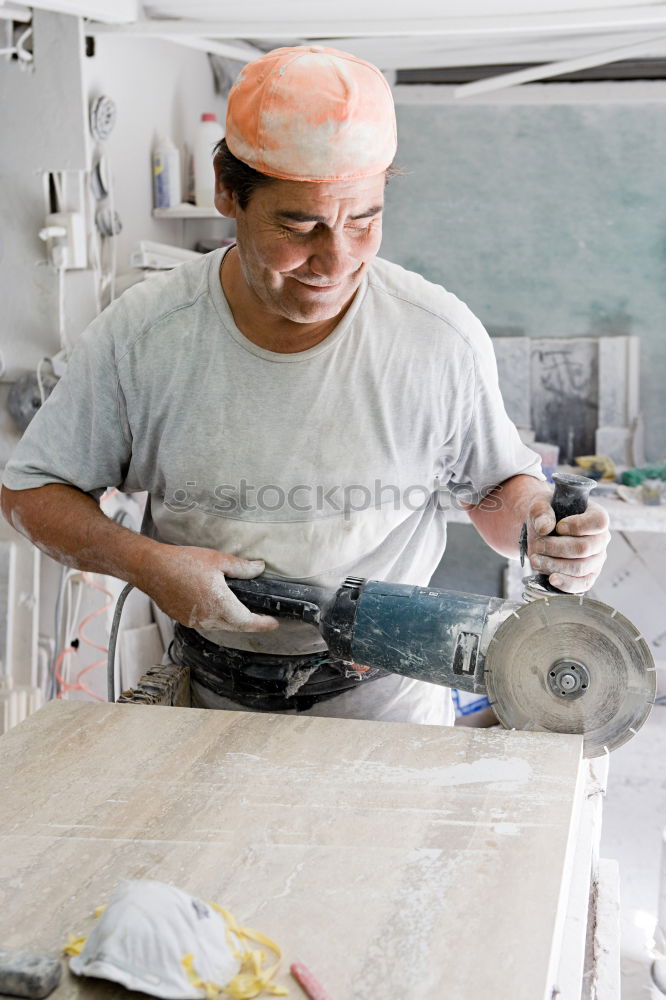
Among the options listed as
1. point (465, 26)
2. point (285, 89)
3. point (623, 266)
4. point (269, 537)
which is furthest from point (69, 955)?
point (623, 266)

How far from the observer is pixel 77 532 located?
171cm

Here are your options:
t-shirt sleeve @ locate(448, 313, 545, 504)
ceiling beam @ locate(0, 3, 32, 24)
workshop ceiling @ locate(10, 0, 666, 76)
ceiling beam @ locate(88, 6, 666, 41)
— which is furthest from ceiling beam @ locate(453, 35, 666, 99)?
t-shirt sleeve @ locate(448, 313, 545, 504)

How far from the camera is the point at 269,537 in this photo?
5.54 ft

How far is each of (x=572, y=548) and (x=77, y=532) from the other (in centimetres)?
83

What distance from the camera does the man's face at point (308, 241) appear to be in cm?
144

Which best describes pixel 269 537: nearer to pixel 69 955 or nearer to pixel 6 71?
pixel 69 955

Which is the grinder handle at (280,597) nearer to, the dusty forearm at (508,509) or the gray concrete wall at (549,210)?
the dusty forearm at (508,509)

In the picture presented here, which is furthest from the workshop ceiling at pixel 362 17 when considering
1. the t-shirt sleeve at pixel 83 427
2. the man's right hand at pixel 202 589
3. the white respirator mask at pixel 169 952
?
the white respirator mask at pixel 169 952

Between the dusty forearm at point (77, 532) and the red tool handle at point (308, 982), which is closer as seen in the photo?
the red tool handle at point (308, 982)

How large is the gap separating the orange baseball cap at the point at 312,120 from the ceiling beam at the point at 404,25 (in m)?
1.22

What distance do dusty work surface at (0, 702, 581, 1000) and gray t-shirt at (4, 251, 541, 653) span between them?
32cm

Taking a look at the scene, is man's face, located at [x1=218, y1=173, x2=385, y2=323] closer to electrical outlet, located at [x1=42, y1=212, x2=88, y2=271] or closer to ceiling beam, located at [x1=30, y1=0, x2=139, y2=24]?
ceiling beam, located at [x1=30, y1=0, x2=139, y2=24]

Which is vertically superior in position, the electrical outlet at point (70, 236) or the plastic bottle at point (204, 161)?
the plastic bottle at point (204, 161)

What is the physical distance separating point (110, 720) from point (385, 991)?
0.71 meters
